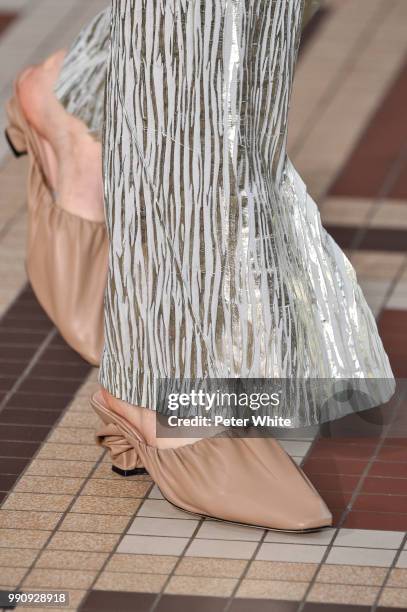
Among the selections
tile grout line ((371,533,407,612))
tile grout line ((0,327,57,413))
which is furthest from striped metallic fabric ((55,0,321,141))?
tile grout line ((371,533,407,612))

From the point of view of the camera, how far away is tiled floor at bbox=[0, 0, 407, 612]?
296 cm

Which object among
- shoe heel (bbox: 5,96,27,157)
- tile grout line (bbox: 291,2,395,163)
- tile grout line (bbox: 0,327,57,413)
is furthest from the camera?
tile grout line (bbox: 291,2,395,163)

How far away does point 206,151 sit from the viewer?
3.18m

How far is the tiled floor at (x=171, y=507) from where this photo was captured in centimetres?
296

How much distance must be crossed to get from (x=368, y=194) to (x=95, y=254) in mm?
1551

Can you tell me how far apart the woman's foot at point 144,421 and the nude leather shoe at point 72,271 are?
0.60 meters

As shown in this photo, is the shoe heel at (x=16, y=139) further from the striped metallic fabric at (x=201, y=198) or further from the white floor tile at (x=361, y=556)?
the white floor tile at (x=361, y=556)

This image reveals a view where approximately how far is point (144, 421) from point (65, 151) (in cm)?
101

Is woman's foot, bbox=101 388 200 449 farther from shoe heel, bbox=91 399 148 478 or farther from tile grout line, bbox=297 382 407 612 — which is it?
tile grout line, bbox=297 382 407 612

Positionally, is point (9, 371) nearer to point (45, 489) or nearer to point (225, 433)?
point (45, 489)

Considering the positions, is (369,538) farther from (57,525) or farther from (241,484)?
(57,525)

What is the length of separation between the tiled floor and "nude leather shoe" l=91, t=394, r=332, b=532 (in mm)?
41

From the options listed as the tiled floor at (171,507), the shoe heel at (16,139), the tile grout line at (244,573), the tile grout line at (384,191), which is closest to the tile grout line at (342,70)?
the tile grout line at (384,191)

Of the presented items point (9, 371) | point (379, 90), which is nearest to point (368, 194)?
point (379, 90)
